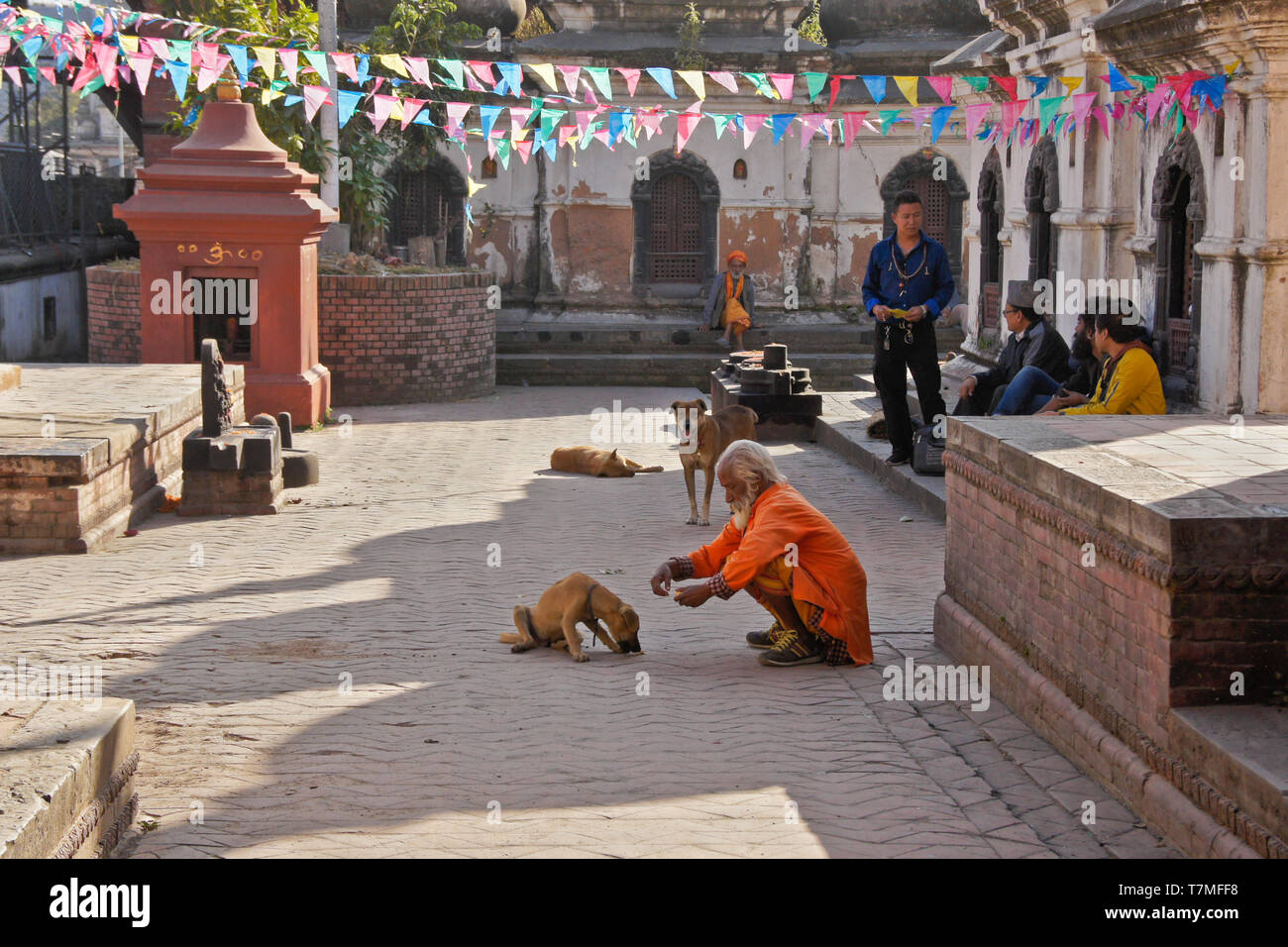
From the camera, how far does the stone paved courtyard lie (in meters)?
5.14

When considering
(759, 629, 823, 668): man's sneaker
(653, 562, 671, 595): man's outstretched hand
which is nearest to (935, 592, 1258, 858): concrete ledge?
(759, 629, 823, 668): man's sneaker

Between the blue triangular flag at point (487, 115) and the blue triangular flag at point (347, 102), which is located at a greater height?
the blue triangular flag at point (347, 102)

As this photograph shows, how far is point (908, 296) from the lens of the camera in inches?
457

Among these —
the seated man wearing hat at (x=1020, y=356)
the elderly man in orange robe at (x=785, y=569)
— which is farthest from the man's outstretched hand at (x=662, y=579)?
the seated man wearing hat at (x=1020, y=356)

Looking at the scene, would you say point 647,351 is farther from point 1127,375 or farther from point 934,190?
point 1127,375

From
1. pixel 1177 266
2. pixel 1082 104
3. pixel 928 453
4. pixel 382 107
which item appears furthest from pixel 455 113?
pixel 1177 266

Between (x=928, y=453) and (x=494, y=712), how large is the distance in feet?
20.2

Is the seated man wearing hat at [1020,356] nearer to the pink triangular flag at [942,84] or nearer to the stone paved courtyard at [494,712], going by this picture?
the stone paved courtyard at [494,712]

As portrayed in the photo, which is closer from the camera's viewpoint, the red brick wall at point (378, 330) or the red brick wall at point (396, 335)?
the red brick wall at point (378, 330)

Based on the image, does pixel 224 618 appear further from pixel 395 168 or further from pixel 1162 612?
pixel 395 168

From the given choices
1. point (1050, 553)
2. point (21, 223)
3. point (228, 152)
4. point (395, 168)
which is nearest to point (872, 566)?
point (1050, 553)

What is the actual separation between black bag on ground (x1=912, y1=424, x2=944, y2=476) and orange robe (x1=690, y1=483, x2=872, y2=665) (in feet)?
15.4

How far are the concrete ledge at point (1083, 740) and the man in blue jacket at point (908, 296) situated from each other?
4.20 meters

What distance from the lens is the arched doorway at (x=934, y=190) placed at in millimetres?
24656
